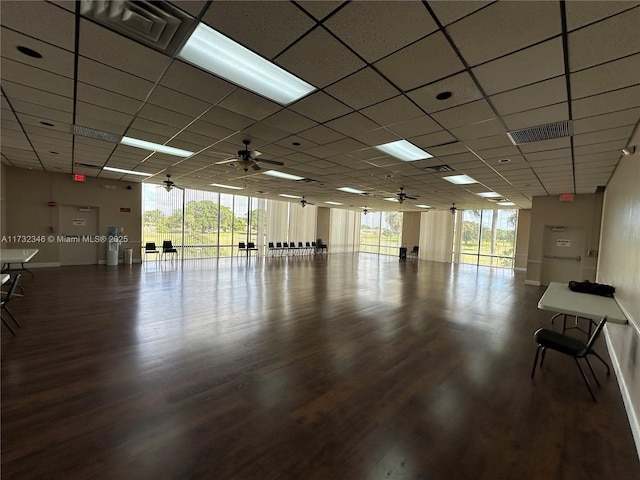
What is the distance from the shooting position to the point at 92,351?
3293 mm

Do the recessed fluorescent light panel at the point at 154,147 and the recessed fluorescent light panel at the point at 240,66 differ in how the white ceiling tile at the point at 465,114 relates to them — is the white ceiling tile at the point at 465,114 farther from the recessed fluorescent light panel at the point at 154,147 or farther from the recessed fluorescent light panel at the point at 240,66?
the recessed fluorescent light panel at the point at 154,147

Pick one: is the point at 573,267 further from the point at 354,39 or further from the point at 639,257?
the point at 354,39

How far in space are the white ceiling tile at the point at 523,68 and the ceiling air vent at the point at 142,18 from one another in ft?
7.82

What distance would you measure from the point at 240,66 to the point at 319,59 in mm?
780

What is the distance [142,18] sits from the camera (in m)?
2.00

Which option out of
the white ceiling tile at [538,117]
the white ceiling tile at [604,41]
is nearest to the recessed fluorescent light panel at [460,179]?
the white ceiling tile at [538,117]

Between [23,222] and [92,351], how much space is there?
8.23 m

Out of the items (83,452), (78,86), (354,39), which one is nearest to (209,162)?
(78,86)

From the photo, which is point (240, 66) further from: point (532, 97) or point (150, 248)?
point (150, 248)

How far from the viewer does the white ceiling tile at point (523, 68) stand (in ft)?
7.06

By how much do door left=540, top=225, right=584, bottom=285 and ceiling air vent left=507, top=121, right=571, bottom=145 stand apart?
6177 millimetres

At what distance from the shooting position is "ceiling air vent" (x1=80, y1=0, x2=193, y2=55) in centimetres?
192

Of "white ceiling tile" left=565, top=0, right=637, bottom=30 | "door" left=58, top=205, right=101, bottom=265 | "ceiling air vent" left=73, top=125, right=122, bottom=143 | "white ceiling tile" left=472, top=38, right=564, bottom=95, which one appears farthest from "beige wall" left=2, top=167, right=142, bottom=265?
"white ceiling tile" left=565, top=0, right=637, bottom=30

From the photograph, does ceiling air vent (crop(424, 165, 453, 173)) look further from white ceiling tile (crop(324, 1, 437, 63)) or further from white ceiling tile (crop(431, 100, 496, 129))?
white ceiling tile (crop(324, 1, 437, 63))
